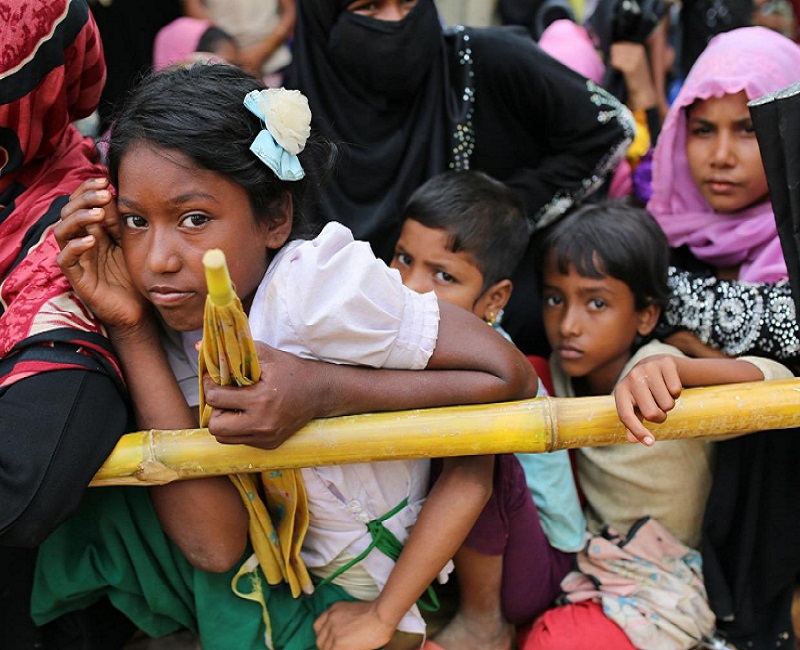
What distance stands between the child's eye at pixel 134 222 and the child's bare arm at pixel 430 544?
78 centimetres

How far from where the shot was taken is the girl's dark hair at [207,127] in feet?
5.56

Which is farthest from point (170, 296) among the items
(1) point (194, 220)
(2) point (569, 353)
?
(2) point (569, 353)

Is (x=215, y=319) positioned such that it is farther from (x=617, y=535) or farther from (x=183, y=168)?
(x=617, y=535)

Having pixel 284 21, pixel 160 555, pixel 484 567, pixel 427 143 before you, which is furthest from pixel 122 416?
pixel 284 21

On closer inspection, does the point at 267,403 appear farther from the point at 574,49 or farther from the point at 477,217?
the point at 574,49

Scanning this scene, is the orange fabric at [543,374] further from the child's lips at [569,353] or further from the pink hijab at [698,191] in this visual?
the pink hijab at [698,191]

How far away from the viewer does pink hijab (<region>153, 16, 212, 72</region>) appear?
12.4 feet

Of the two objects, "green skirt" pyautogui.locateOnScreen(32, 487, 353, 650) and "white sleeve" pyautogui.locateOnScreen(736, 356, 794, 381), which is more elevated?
"white sleeve" pyautogui.locateOnScreen(736, 356, 794, 381)

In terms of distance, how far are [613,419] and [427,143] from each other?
1.54 meters

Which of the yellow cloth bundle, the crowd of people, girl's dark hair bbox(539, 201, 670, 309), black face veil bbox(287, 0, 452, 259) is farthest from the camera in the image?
black face veil bbox(287, 0, 452, 259)

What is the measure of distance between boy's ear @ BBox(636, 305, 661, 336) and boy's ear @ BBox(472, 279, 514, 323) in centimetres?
37

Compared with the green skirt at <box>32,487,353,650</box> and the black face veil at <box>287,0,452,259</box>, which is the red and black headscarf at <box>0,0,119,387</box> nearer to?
the green skirt at <box>32,487,353,650</box>

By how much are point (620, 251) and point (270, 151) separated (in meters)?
1.13

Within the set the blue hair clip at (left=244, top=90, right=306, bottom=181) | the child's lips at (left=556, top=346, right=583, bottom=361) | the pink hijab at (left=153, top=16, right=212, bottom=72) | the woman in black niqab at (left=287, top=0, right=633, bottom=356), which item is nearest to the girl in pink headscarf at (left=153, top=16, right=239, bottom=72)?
the pink hijab at (left=153, top=16, right=212, bottom=72)
